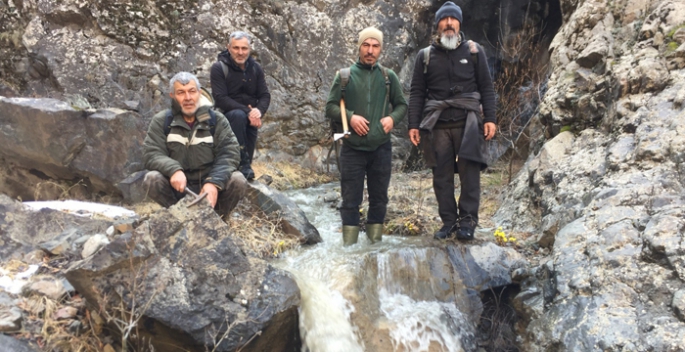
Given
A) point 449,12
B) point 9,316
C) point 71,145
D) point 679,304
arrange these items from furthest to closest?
1. point 71,145
2. point 449,12
3. point 9,316
4. point 679,304

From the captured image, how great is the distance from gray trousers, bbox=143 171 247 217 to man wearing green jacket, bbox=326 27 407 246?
106 centimetres

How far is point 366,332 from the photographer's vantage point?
420cm

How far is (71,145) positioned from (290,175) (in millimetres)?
4177

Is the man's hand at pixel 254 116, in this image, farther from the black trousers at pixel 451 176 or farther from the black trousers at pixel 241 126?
the black trousers at pixel 451 176

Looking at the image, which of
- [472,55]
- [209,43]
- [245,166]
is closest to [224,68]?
[245,166]

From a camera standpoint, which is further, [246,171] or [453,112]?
[246,171]

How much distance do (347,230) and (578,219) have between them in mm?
2200

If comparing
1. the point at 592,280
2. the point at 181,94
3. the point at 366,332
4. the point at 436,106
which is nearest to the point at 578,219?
the point at 592,280

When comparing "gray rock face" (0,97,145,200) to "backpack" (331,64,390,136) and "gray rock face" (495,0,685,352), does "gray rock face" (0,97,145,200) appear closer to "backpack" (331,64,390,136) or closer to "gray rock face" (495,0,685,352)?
"backpack" (331,64,390,136)

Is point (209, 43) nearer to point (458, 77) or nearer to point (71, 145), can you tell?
point (71, 145)

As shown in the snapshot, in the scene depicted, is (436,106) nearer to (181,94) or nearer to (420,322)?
(420,322)

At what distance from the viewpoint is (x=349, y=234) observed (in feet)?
16.7

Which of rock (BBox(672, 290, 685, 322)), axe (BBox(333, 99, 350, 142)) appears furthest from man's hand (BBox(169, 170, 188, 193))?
rock (BBox(672, 290, 685, 322))

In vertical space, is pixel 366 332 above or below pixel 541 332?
below
